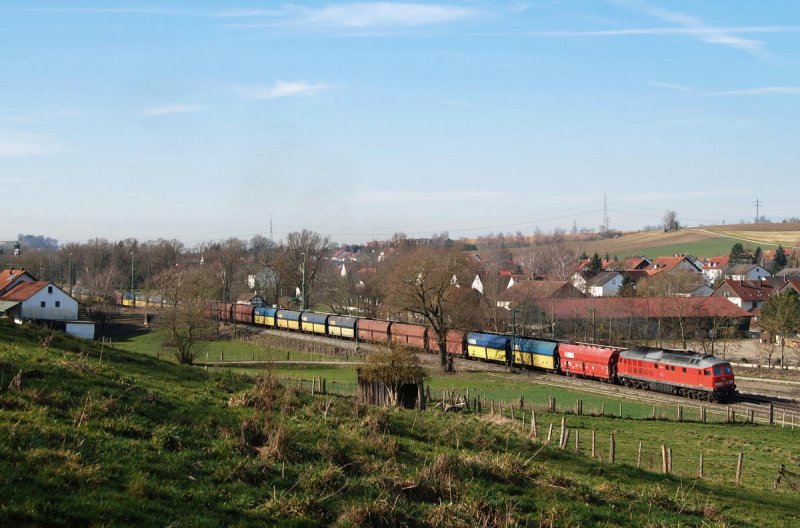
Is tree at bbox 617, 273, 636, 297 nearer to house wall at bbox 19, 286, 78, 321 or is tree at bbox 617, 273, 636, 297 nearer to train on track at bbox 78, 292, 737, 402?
train on track at bbox 78, 292, 737, 402

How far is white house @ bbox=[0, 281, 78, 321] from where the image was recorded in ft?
224

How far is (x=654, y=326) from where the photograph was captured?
86125 millimetres

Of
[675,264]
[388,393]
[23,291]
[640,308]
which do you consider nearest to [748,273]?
[675,264]

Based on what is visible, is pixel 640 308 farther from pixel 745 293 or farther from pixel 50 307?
pixel 50 307

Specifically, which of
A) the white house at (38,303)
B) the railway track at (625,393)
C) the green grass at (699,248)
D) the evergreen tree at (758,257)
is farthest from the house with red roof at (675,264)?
the white house at (38,303)

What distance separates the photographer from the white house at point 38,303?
224 feet

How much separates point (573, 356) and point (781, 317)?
90.9 feet

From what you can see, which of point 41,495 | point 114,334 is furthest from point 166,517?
point 114,334

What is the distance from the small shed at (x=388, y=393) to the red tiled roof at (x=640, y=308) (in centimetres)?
5400

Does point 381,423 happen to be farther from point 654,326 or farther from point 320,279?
point 320,279

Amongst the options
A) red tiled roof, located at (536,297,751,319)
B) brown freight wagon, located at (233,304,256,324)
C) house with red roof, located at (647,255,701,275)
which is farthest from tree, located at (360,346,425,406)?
house with red roof, located at (647,255,701,275)

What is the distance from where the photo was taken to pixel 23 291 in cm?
7075

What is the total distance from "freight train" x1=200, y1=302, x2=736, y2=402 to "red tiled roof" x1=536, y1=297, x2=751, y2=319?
67.1 feet

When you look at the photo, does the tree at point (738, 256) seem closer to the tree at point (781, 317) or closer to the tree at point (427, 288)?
the tree at point (781, 317)
